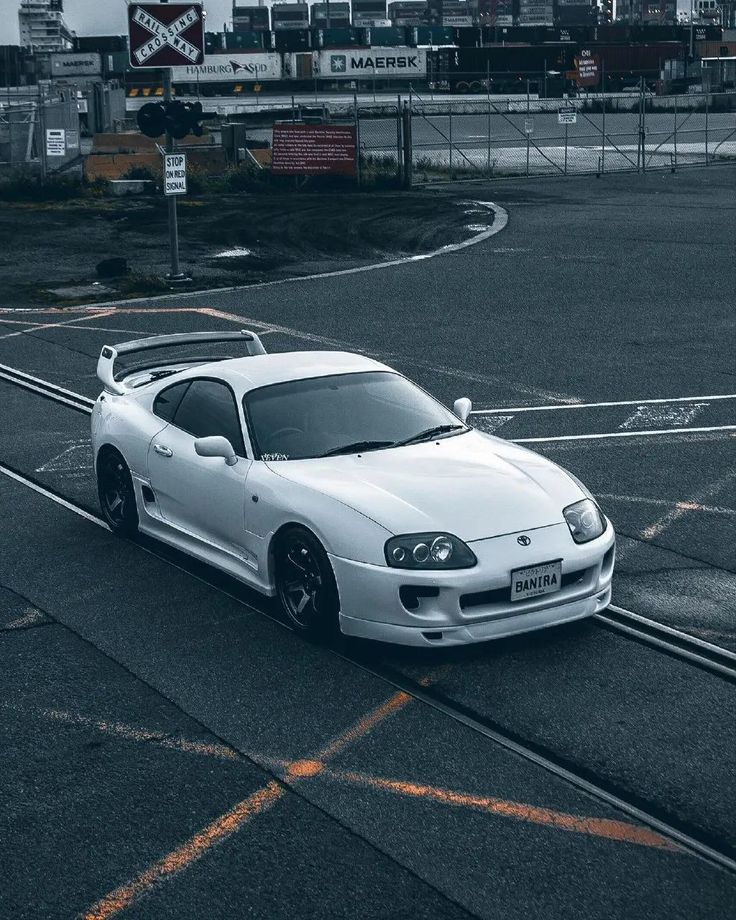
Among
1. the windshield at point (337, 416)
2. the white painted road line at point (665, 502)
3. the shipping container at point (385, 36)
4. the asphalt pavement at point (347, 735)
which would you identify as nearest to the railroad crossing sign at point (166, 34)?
the asphalt pavement at point (347, 735)

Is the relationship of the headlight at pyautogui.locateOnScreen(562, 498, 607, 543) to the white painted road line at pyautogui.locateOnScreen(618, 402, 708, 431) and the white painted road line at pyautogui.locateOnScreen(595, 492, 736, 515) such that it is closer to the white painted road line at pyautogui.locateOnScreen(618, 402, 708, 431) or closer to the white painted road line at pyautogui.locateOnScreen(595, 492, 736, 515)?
the white painted road line at pyautogui.locateOnScreen(595, 492, 736, 515)

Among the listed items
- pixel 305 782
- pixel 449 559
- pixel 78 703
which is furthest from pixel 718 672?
pixel 78 703

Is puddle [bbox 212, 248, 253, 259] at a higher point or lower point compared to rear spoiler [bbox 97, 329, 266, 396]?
lower

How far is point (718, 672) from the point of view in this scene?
7.14 metres

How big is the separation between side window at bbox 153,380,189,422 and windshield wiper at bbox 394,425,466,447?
177 cm

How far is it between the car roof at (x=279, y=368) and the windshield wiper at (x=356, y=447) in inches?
29.8

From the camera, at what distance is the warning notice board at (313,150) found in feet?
116

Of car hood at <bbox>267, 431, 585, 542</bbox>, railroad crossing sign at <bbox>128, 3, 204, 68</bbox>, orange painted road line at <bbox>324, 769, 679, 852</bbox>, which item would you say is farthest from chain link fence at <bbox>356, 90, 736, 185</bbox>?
orange painted road line at <bbox>324, 769, 679, 852</bbox>

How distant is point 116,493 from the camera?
9.81 m

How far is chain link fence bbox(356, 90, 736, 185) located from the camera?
39409mm

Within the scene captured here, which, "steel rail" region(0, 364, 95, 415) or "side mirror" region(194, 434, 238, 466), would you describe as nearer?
"side mirror" region(194, 434, 238, 466)

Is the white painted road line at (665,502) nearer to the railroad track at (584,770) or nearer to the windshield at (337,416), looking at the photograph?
the windshield at (337,416)

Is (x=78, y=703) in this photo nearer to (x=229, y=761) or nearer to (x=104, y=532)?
(x=229, y=761)

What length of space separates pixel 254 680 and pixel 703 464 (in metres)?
5.53
